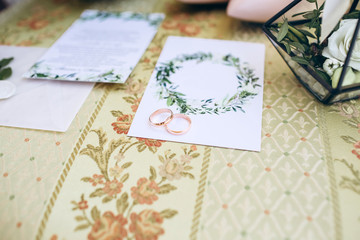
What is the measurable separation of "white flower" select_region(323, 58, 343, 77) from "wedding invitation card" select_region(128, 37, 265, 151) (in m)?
0.14

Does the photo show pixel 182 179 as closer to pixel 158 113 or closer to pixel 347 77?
pixel 158 113

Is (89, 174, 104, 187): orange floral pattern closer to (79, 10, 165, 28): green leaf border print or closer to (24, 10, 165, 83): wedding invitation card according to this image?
(24, 10, 165, 83): wedding invitation card

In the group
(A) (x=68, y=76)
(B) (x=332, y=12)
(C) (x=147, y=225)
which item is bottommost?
(C) (x=147, y=225)

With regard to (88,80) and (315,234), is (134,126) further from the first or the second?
(315,234)

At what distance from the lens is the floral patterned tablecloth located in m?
0.42

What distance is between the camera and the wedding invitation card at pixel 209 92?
522 millimetres

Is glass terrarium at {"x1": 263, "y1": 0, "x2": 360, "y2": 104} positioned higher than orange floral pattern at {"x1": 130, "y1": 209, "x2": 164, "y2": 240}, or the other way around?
glass terrarium at {"x1": 263, "y1": 0, "x2": 360, "y2": 104}

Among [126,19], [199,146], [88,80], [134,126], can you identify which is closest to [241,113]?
[199,146]

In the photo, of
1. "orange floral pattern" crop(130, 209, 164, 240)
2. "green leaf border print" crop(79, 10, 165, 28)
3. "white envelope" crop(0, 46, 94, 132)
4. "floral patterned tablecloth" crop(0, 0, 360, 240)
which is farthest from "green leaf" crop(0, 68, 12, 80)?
"orange floral pattern" crop(130, 209, 164, 240)

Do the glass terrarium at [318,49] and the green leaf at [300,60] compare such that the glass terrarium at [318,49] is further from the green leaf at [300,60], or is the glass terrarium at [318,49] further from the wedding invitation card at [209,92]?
the wedding invitation card at [209,92]

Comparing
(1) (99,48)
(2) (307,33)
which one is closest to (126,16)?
(1) (99,48)

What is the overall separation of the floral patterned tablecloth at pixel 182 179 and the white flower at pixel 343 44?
4.4 inches

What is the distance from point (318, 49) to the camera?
0.52m

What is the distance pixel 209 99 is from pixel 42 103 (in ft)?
1.28
